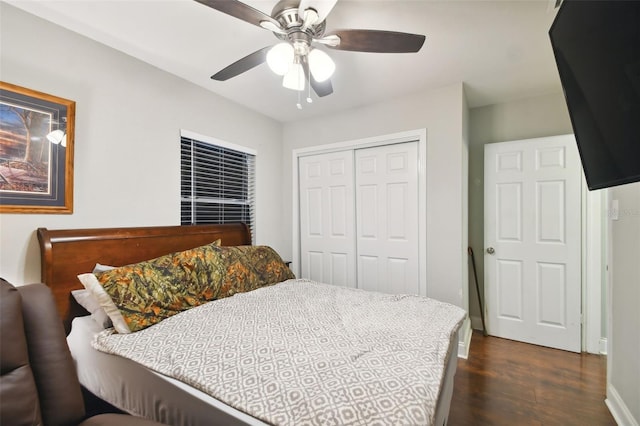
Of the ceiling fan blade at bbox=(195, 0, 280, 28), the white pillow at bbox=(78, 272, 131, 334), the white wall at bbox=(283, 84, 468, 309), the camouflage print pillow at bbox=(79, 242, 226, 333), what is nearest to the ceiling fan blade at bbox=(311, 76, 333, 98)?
the ceiling fan blade at bbox=(195, 0, 280, 28)

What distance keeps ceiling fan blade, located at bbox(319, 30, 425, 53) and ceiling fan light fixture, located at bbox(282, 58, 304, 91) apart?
0.23m

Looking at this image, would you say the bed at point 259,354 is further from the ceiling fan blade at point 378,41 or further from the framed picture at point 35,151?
the ceiling fan blade at point 378,41

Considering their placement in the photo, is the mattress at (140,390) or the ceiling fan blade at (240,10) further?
the ceiling fan blade at (240,10)

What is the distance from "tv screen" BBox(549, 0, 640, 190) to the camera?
2.98 ft

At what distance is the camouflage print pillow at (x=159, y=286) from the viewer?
155 centimetres

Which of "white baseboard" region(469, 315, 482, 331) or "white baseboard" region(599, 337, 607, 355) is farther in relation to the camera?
"white baseboard" region(469, 315, 482, 331)

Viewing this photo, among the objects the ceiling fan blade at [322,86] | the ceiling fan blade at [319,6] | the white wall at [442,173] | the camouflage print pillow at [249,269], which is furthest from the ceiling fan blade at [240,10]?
the white wall at [442,173]

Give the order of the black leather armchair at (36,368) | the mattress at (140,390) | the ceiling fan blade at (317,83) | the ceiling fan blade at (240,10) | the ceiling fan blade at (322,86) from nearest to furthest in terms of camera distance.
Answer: the black leather armchair at (36,368) < the mattress at (140,390) < the ceiling fan blade at (240,10) < the ceiling fan blade at (317,83) < the ceiling fan blade at (322,86)

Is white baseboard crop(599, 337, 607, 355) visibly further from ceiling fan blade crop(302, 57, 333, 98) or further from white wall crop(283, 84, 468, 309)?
ceiling fan blade crop(302, 57, 333, 98)

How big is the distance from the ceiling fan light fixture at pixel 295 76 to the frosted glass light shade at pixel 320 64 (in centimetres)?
7

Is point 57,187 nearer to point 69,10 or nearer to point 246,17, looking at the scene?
point 69,10

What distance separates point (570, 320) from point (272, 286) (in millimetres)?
2927

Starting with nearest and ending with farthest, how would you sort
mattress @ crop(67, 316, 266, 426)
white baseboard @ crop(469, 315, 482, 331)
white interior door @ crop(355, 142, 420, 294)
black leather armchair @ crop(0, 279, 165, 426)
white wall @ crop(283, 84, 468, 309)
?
black leather armchair @ crop(0, 279, 165, 426)
mattress @ crop(67, 316, 266, 426)
white wall @ crop(283, 84, 468, 309)
white interior door @ crop(355, 142, 420, 294)
white baseboard @ crop(469, 315, 482, 331)

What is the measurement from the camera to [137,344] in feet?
4.50
